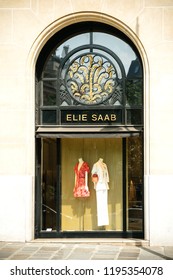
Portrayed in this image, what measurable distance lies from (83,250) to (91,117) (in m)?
3.47

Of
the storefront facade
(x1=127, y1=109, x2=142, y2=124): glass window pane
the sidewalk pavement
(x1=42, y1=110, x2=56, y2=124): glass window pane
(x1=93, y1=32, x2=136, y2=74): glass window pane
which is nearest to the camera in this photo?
the sidewalk pavement

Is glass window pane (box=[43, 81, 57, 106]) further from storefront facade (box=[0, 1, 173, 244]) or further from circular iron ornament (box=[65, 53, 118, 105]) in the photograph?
circular iron ornament (box=[65, 53, 118, 105])

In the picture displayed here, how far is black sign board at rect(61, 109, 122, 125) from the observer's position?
1361 centimetres

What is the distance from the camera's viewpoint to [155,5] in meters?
13.1

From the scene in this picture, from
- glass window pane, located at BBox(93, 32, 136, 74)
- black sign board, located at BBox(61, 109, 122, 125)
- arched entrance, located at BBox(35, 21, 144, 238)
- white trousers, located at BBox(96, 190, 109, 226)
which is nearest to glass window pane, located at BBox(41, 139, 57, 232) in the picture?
arched entrance, located at BBox(35, 21, 144, 238)

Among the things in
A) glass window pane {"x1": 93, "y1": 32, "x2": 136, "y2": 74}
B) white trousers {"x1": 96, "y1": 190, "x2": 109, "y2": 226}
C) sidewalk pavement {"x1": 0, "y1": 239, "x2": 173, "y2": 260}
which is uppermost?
glass window pane {"x1": 93, "y1": 32, "x2": 136, "y2": 74}

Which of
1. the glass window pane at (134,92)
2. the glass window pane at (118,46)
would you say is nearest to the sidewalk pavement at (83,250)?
the glass window pane at (134,92)

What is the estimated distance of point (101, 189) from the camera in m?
13.8

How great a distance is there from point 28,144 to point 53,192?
1.50m

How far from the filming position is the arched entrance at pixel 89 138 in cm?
1361

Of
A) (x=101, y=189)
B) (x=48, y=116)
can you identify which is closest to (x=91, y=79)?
(x=48, y=116)

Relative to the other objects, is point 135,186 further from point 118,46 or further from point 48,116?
point 118,46
